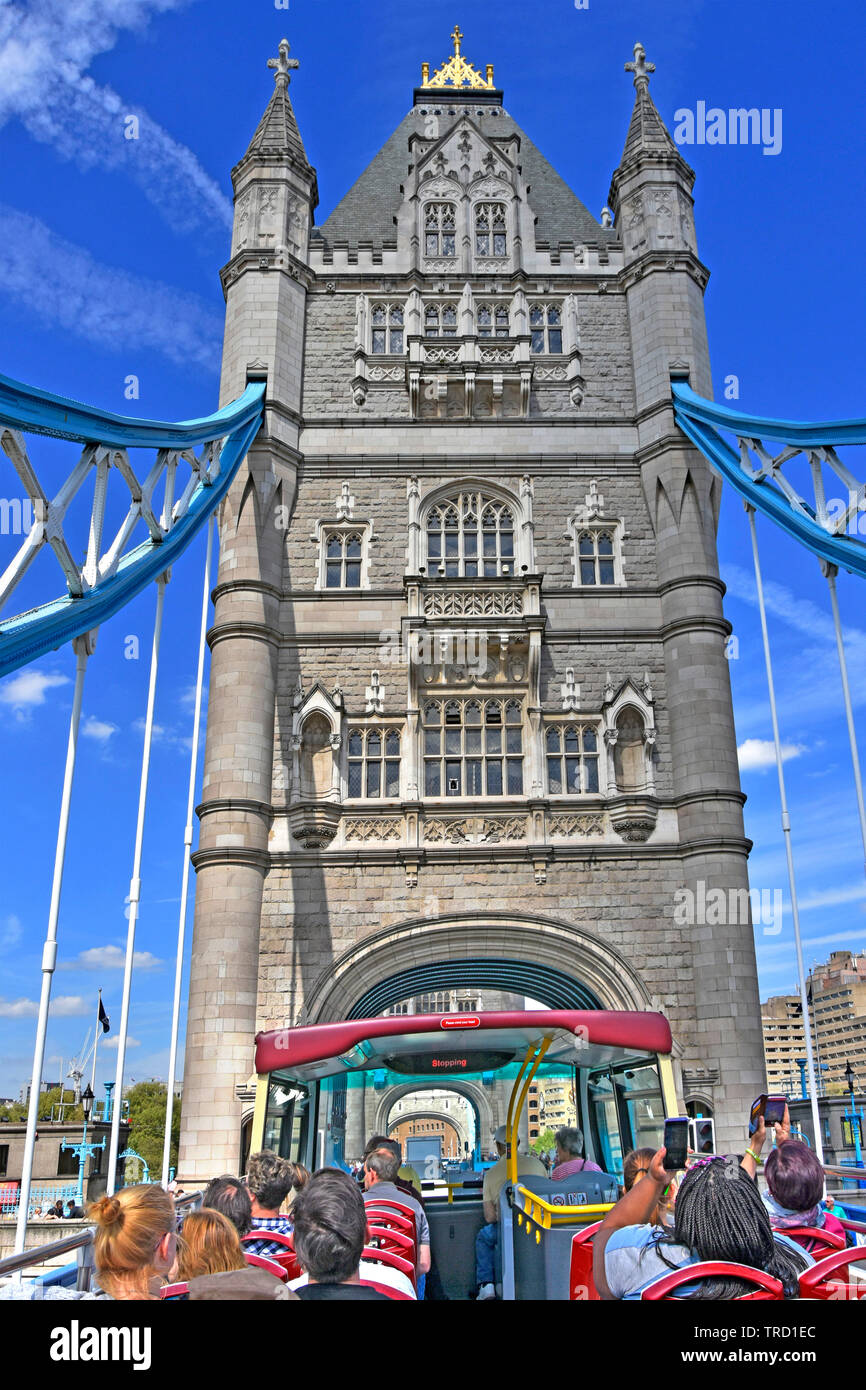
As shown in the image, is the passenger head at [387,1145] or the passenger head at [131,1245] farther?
the passenger head at [387,1145]

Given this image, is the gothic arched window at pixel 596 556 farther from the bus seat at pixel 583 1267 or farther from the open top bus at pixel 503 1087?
the bus seat at pixel 583 1267

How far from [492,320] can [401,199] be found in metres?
4.29

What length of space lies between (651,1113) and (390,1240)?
349 cm

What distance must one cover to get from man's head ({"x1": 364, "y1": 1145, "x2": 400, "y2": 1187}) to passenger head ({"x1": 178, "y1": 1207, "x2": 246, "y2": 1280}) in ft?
8.77

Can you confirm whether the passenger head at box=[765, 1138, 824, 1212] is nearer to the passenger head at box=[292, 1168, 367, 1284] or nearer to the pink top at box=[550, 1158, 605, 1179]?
the passenger head at box=[292, 1168, 367, 1284]

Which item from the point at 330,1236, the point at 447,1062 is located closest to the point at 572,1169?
the point at 447,1062

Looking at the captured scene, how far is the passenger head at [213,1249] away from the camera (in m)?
2.90

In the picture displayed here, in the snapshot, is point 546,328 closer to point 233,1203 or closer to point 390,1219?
point 390,1219

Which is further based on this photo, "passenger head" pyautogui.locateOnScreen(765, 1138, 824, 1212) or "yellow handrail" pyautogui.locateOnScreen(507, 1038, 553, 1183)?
"yellow handrail" pyautogui.locateOnScreen(507, 1038, 553, 1183)

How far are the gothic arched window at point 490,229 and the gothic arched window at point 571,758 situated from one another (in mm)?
10316

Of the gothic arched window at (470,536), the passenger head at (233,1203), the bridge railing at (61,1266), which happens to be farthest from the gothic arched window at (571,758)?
the passenger head at (233,1203)

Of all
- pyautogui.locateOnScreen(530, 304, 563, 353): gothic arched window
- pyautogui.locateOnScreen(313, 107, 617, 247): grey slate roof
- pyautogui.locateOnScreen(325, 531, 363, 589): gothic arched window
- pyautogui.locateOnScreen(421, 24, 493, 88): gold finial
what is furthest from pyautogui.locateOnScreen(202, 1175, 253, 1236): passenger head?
pyautogui.locateOnScreen(421, 24, 493, 88): gold finial

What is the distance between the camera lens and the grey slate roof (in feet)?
73.7

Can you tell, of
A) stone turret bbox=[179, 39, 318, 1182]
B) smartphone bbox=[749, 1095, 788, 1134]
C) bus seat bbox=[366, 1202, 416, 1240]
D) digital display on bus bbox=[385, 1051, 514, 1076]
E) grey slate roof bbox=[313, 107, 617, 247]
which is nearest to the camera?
bus seat bbox=[366, 1202, 416, 1240]
